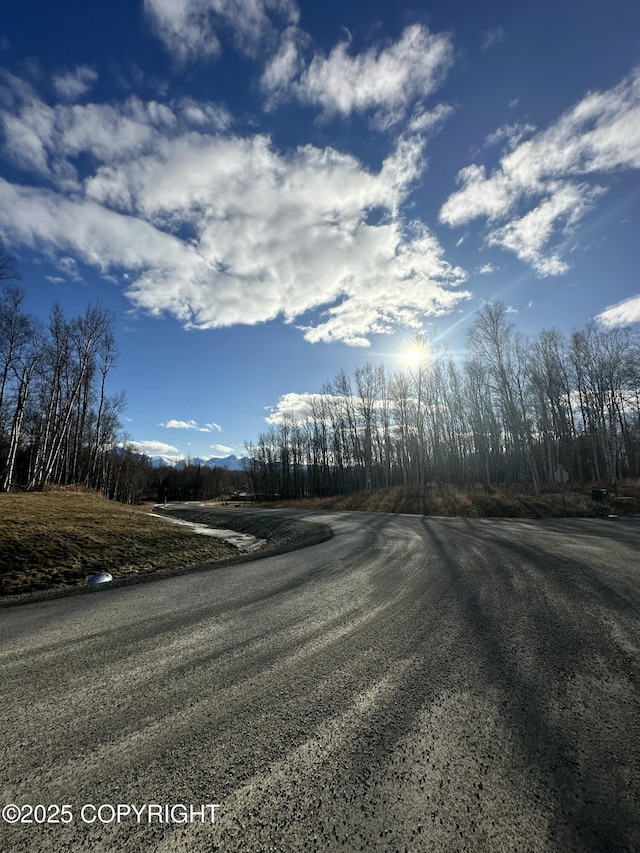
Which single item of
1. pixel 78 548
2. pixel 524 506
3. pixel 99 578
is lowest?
pixel 99 578

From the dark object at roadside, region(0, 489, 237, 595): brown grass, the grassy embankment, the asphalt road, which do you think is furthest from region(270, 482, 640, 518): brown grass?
the dark object at roadside

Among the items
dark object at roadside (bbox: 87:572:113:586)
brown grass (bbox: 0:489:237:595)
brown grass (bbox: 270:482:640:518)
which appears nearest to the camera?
dark object at roadside (bbox: 87:572:113:586)

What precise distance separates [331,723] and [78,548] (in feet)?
29.6

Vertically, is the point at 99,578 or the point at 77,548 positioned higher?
the point at 77,548

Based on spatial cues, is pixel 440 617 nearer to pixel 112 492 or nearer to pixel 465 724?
pixel 465 724

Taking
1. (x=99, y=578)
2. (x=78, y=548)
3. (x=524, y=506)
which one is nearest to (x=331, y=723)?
(x=99, y=578)

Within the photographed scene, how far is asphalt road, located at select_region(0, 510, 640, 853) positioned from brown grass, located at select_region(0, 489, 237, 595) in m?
2.90

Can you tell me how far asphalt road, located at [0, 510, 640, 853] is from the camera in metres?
1.57

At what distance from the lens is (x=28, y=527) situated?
379 inches

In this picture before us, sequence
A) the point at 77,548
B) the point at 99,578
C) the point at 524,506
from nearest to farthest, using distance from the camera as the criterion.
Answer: the point at 99,578 < the point at 77,548 < the point at 524,506

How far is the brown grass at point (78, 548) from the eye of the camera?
7.11m

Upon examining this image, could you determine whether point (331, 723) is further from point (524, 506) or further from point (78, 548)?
point (524, 506)

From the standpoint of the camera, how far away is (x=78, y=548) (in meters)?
8.82

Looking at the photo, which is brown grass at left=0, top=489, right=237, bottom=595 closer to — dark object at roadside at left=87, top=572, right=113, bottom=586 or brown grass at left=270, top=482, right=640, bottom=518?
dark object at roadside at left=87, top=572, right=113, bottom=586
